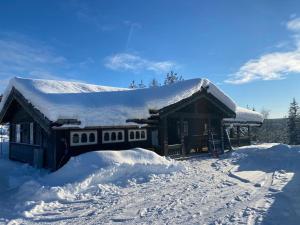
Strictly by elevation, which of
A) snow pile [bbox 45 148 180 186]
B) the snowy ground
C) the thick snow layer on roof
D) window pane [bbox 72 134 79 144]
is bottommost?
the snowy ground

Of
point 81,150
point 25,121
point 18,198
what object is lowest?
point 18,198

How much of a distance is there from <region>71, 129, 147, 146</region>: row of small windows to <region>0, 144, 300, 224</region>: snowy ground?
226 centimetres

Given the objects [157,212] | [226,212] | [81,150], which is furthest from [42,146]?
[226,212]

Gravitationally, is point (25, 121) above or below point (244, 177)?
above

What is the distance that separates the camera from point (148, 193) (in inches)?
378

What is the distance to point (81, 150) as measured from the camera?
571 inches

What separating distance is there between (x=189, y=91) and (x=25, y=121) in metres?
9.74

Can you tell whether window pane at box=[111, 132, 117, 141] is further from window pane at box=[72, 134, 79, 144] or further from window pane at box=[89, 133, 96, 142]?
window pane at box=[72, 134, 79, 144]

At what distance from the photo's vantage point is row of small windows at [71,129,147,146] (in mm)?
14375

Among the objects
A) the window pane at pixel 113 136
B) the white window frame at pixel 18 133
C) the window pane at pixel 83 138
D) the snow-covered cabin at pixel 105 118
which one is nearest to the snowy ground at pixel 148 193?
the snow-covered cabin at pixel 105 118

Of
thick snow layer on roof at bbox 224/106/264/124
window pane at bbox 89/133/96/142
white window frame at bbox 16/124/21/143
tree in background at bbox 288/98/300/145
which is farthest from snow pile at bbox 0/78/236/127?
tree in background at bbox 288/98/300/145

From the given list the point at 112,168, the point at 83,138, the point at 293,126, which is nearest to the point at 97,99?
the point at 83,138

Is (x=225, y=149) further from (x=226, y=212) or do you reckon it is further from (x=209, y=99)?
(x=226, y=212)

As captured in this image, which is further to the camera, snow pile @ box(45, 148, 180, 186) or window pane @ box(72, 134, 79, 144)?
window pane @ box(72, 134, 79, 144)
